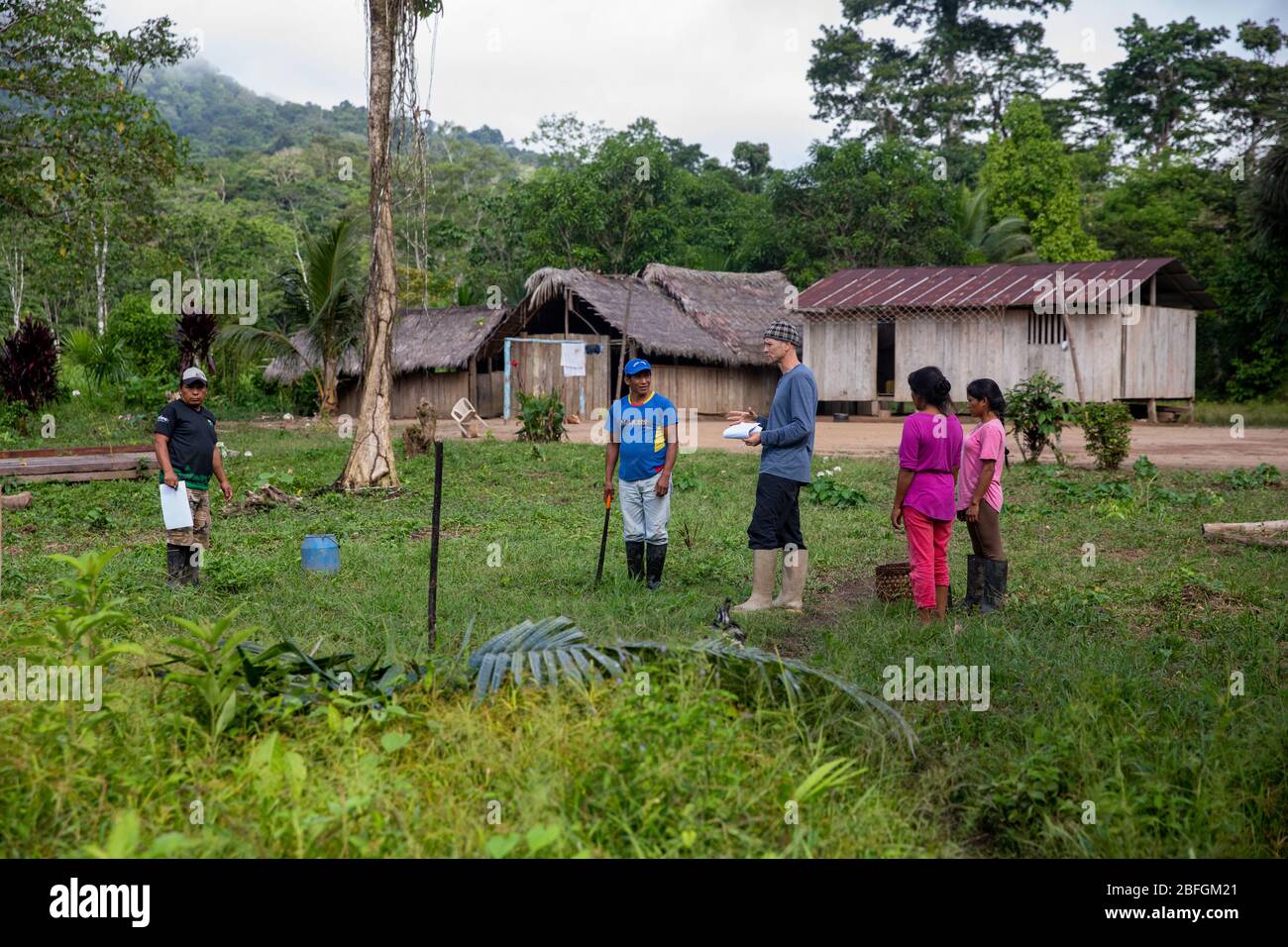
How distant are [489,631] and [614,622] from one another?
75cm

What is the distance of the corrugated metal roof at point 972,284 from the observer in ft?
76.2

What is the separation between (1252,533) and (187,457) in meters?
8.09

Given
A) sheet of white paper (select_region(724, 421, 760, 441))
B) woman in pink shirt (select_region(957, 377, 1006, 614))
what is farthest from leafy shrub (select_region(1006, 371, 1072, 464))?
sheet of white paper (select_region(724, 421, 760, 441))

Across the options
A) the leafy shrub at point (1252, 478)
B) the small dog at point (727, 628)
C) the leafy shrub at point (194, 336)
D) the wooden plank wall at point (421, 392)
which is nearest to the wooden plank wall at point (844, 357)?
the wooden plank wall at point (421, 392)

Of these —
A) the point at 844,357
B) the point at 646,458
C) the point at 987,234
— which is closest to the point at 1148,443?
the point at 844,357

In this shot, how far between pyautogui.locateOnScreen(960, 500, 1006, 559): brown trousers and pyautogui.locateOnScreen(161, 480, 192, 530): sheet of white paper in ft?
16.2

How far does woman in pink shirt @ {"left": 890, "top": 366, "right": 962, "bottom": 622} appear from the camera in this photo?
6188 millimetres

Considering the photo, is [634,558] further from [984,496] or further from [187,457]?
[187,457]

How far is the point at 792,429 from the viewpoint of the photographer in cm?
651

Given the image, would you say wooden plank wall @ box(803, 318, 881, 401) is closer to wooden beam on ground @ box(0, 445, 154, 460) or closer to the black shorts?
wooden beam on ground @ box(0, 445, 154, 460)

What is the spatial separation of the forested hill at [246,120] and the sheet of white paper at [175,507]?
75171mm

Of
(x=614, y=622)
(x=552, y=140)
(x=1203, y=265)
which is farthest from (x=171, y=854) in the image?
(x=552, y=140)
